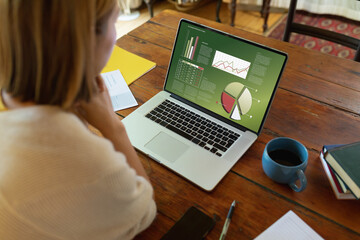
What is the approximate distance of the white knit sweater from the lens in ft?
1.61

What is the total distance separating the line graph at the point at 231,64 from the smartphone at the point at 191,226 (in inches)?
16.7

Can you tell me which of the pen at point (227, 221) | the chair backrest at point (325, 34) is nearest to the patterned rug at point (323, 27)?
the chair backrest at point (325, 34)

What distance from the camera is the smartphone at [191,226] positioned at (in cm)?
68

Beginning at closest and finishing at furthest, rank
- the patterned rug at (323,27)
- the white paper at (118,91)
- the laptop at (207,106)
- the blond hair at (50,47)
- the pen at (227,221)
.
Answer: the blond hair at (50,47), the pen at (227,221), the laptop at (207,106), the white paper at (118,91), the patterned rug at (323,27)

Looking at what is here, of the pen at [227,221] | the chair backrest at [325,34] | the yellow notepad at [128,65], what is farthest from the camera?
the chair backrest at [325,34]

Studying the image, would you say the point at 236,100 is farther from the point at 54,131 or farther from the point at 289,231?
the point at 54,131

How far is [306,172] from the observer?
82 centimetres

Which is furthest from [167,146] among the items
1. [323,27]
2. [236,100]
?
[323,27]

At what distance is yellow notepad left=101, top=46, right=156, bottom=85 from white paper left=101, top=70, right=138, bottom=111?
0.02 m

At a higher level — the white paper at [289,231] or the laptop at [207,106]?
the laptop at [207,106]

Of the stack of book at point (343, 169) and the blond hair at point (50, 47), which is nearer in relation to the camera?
the blond hair at point (50, 47)

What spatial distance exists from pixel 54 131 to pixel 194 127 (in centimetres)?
50

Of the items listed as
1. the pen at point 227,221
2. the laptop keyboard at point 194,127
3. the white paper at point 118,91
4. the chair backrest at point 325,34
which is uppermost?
the chair backrest at point 325,34

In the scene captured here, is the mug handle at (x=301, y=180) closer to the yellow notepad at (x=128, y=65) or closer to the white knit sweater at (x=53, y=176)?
the white knit sweater at (x=53, y=176)
